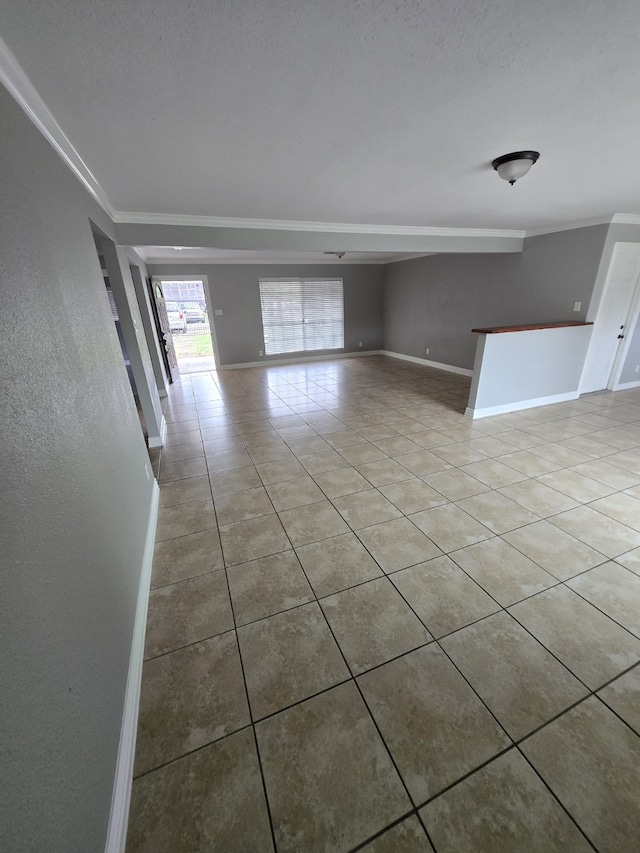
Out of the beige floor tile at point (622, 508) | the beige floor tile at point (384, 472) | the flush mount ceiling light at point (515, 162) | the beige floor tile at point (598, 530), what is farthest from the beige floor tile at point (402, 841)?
the flush mount ceiling light at point (515, 162)

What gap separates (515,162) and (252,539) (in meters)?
2.89

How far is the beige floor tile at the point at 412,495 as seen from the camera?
98.5 inches

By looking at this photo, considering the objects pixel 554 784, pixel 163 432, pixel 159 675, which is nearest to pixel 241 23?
pixel 159 675

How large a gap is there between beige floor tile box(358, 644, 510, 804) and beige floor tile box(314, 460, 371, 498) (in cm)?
134

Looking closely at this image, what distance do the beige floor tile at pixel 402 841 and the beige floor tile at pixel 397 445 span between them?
99.0 inches

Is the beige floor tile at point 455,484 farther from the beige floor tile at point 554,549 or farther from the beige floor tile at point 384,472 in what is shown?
the beige floor tile at point 554,549

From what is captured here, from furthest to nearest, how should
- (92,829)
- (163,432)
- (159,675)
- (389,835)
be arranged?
(163,432), (159,675), (389,835), (92,829)

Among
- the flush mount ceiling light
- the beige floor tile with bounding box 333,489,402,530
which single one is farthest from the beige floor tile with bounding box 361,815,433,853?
the flush mount ceiling light

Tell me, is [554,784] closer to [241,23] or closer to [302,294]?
Answer: [241,23]

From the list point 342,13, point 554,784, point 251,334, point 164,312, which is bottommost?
point 554,784

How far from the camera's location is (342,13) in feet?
3.28

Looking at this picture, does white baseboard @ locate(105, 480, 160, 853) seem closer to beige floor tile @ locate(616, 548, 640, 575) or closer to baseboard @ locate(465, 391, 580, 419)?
beige floor tile @ locate(616, 548, 640, 575)

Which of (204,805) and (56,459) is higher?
(56,459)

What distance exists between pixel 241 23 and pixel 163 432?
361 centimetres
